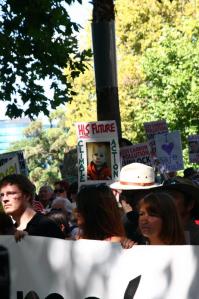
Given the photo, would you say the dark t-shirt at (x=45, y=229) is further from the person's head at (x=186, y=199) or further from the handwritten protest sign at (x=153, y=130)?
the handwritten protest sign at (x=153, y=130)

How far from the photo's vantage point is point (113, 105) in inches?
485

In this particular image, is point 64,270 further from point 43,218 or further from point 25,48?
point 25,48

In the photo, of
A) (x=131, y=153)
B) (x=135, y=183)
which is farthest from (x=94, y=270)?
(x=131, y=153)

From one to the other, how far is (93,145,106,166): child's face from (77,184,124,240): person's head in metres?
4.95

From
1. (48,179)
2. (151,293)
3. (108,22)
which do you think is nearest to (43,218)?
(151,293)

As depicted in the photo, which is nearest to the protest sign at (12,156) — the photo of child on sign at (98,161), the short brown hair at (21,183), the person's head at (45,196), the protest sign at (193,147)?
the photo of child on sign at (98,161)

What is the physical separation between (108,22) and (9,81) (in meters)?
4.75

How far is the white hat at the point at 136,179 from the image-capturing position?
22.0 ft

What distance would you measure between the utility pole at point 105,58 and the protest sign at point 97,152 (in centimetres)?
141

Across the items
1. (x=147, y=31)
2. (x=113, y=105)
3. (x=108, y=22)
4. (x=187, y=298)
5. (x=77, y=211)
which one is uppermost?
(x=147, y=31)

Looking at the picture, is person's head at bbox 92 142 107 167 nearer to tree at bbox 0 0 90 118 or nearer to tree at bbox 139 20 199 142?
tree at bbox 0 0 90 118

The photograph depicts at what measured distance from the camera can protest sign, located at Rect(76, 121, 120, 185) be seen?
388 inches

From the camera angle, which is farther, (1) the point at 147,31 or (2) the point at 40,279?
(1) the point at 147,31

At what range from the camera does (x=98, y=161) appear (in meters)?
10.1
